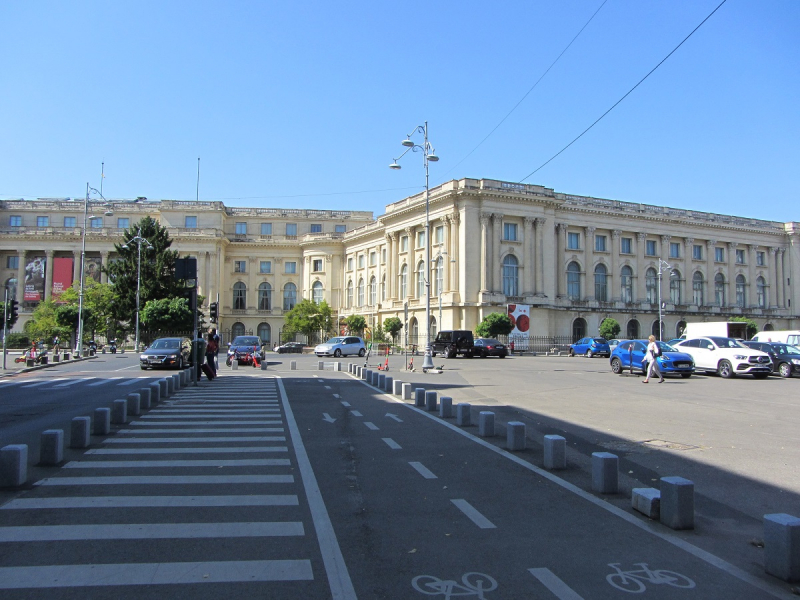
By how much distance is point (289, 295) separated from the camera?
8681cm

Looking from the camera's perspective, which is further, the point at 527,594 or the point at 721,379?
the point at 721,379

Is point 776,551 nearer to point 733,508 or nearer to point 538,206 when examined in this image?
point 733,508

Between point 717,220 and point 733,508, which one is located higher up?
point 717,220

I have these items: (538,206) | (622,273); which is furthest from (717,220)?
(538,206)

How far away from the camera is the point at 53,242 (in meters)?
79.1

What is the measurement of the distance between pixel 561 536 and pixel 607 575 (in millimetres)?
970

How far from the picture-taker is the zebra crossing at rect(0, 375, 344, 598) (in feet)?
16.2

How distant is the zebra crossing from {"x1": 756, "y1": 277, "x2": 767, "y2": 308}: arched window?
86621 millimetres

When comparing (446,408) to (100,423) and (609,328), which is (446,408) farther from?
(609,328)

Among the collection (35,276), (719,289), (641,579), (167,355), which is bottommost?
(641,579)

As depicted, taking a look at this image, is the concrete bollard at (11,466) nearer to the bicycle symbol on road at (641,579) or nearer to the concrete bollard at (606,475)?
the bicycle symbol on road at (641,579)

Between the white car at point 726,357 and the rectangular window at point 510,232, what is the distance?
117 ft

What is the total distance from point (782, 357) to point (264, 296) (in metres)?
68.2

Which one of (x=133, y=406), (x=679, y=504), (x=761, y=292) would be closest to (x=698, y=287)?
(x=761, y=292)
